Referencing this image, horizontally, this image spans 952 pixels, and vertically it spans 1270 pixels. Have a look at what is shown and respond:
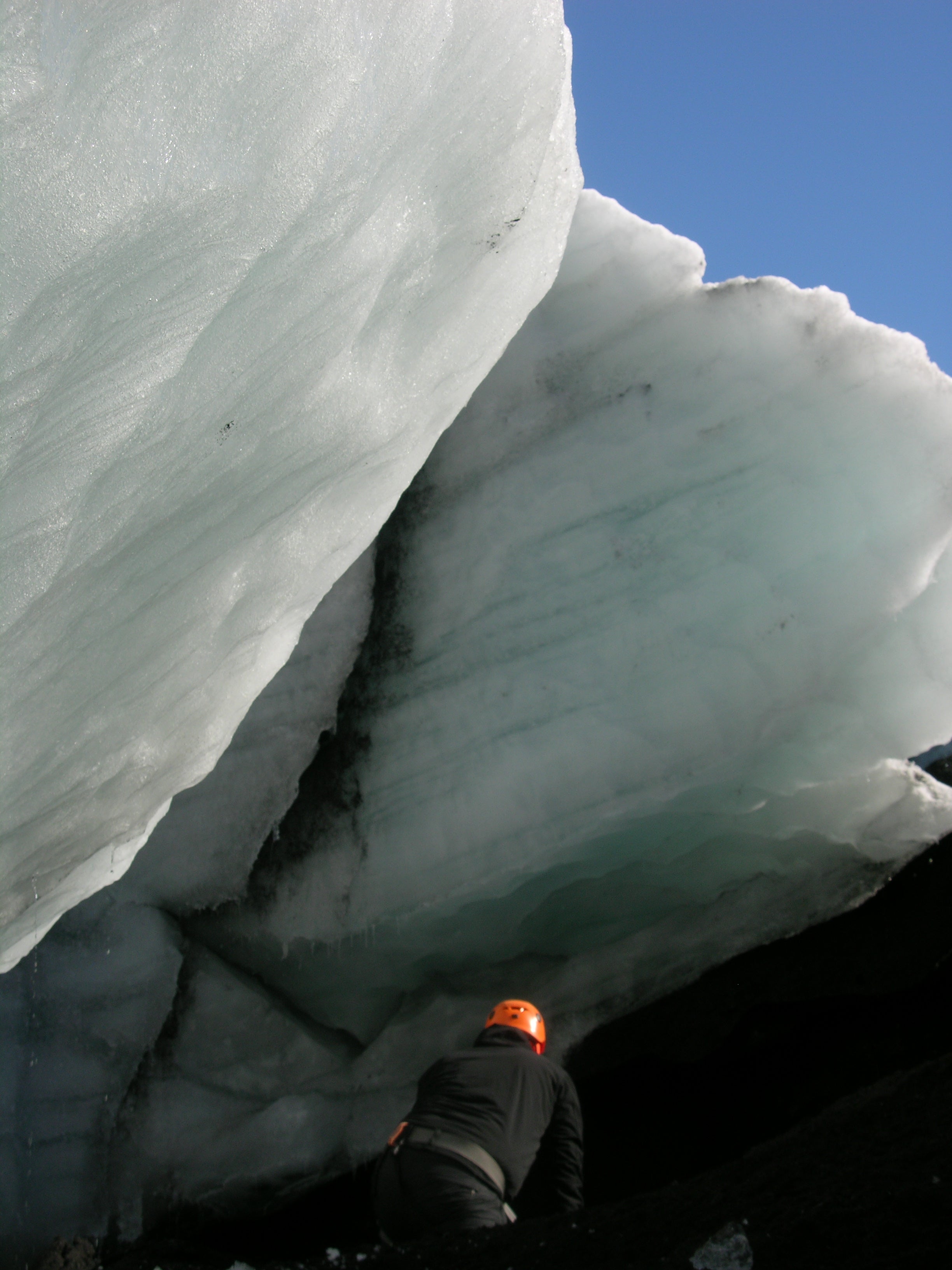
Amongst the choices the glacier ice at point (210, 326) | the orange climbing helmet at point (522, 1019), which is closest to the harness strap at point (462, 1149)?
the orange climbing helmet at point (522, 1019)

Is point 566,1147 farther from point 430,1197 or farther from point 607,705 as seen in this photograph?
point 607,705

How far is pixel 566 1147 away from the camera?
2.30 meters

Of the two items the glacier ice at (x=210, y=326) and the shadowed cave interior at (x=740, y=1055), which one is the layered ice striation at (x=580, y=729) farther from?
the glacier ice at (x=210, y=326)

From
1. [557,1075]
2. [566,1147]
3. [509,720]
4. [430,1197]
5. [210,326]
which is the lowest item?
[430,1197]

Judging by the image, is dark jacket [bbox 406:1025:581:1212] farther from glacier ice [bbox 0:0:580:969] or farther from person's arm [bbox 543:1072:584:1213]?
glacier ice [bbox 0:0:580:969]

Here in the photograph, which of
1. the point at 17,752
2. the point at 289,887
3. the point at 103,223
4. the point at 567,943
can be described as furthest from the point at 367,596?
the point at 103,223

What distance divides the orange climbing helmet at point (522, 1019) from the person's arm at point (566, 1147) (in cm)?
17

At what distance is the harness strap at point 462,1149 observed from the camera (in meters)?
2.14

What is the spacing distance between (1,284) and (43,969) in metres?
2.11

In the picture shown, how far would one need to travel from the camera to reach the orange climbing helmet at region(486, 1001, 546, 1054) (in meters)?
2.51

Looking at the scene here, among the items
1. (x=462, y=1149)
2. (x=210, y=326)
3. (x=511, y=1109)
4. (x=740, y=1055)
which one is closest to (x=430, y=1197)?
(x=462, y=1149)

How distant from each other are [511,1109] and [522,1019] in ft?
1.10

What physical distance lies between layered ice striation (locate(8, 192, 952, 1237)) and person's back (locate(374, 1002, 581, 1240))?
1.34ft

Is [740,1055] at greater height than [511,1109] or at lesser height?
greater
